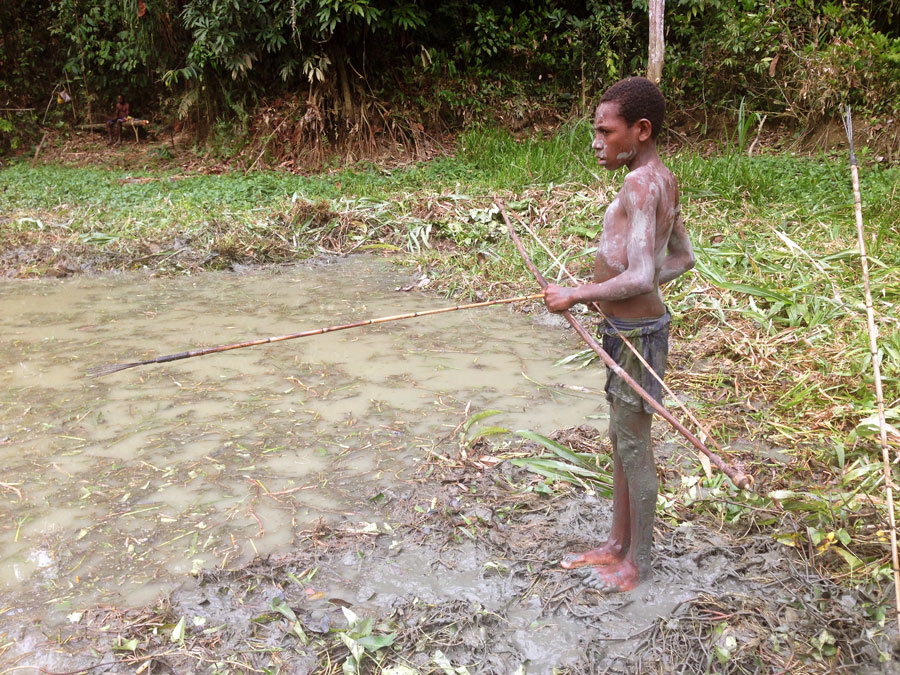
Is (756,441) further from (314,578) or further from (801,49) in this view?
(801,49)

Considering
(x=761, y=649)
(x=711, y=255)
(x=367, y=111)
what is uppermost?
(x=367, y=111)

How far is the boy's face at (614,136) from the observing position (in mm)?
1822

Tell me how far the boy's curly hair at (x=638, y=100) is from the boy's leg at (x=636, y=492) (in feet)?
2.51

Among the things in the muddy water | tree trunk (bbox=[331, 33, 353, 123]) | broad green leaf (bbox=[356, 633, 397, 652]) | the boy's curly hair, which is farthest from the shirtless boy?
tree trunk (bbox=[331, 33, 353, 123])

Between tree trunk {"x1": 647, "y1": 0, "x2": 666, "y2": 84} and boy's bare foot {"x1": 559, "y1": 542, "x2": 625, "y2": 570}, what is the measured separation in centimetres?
548

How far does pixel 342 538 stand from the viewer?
7.70ft

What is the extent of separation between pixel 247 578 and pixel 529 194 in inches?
181

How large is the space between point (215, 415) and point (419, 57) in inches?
280

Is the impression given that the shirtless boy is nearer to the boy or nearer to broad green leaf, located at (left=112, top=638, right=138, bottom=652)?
broad green leaf, located at (left=112, top=638, right=138, bottom=652)

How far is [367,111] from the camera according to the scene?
8867 mm

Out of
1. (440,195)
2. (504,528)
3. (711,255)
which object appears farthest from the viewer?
(440,195)

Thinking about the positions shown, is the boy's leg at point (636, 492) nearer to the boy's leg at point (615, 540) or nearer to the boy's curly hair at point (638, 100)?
the boy's leg at point (615, 540)

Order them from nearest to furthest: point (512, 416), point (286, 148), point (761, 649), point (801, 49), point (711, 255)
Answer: point (761, 649) < point (512, 416) < point (711, 255) < point (801, 49) < point (286, 148)

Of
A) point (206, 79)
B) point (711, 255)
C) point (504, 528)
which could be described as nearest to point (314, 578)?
point (504, 528)
